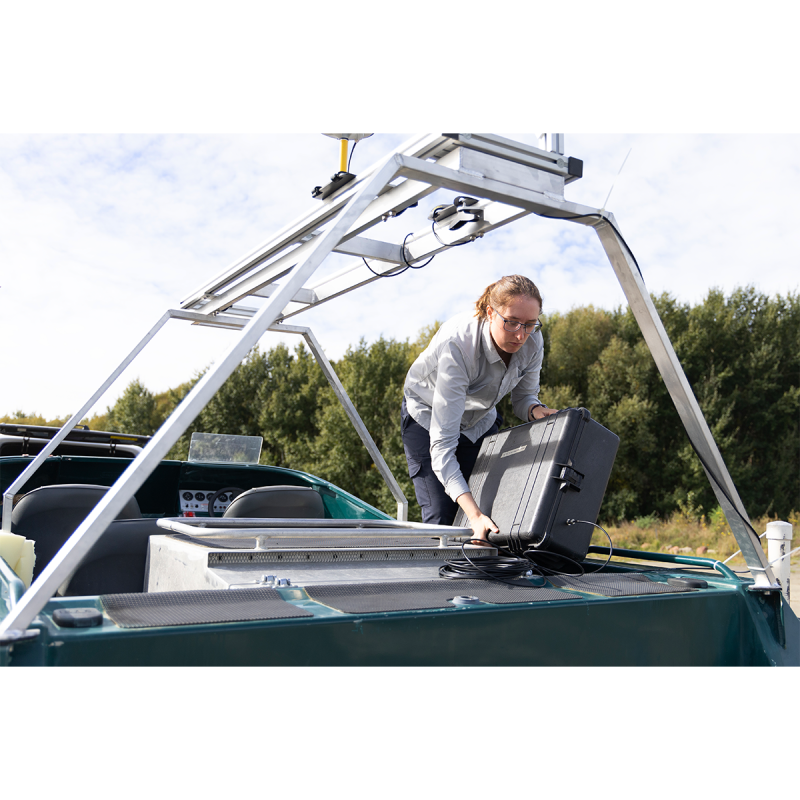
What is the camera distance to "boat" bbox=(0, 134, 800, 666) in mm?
1316

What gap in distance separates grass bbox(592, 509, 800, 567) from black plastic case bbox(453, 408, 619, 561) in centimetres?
1065

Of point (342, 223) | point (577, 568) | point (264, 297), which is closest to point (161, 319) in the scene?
point (264, 297)

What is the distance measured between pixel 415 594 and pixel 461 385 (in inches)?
58.5

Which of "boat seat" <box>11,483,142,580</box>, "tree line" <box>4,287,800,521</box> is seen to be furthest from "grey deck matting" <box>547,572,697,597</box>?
"tree line" <box>4,287,800,521</box>

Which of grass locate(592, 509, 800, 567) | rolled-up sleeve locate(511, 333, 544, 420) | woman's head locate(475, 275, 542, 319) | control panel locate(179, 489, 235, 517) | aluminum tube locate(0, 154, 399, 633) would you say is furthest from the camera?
grass locate(592, 509, 800, 567)

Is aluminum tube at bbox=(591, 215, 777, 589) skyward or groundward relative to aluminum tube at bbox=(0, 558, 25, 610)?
skyward

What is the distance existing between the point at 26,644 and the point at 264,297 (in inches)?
125

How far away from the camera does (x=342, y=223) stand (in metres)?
1.87

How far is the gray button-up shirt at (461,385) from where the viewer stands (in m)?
2.93

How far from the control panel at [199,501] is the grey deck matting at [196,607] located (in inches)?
131

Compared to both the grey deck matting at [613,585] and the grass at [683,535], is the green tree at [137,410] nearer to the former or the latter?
the grass at [683,535]

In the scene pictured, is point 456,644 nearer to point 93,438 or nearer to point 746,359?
point 93,438

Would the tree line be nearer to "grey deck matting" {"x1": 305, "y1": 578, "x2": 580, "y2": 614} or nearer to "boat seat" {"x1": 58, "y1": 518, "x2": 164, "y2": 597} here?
"boat seat" {"x1": 58, "y1": 518, "x2": 164, "y2": 597}

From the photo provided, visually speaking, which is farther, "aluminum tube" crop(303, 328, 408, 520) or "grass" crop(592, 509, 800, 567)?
"grass" crop(592, 509, 800, 567)
